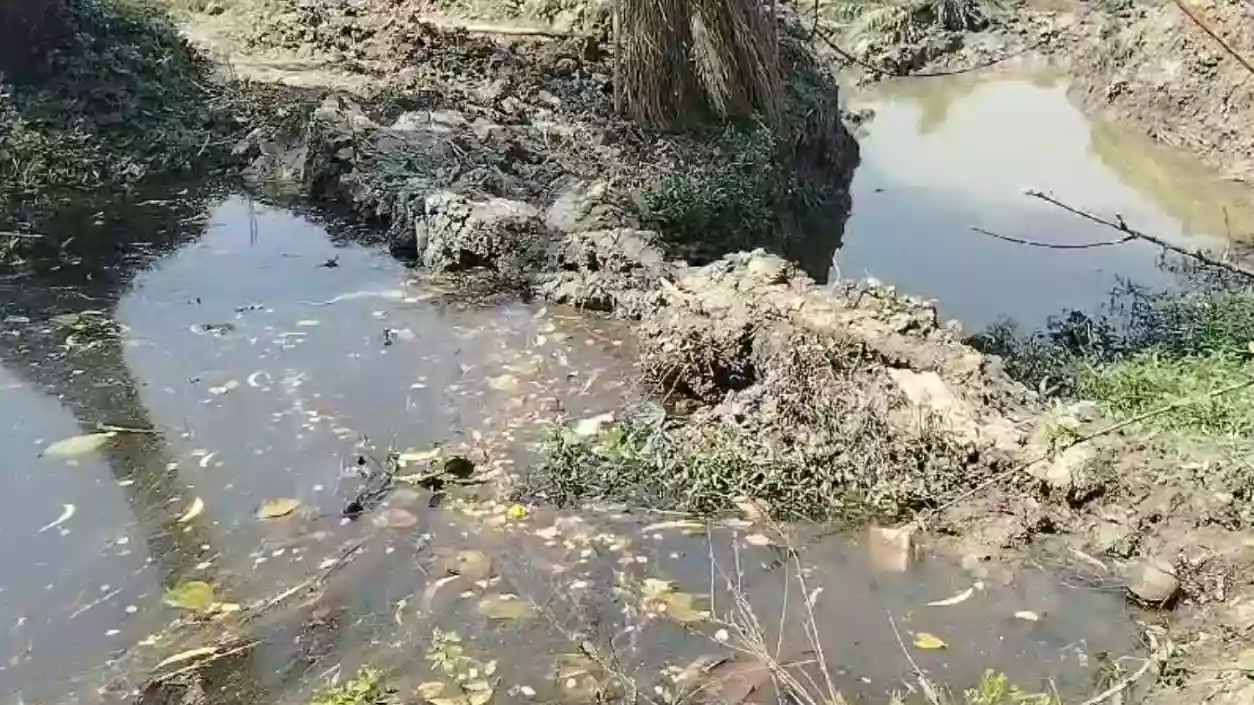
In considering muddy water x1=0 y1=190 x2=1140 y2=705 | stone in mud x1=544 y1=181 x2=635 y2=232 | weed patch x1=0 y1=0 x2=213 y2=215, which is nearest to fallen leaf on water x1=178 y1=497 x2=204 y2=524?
muddy water x1=0 y1=190 x2=1140 y2=705

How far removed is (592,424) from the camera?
14.2ft

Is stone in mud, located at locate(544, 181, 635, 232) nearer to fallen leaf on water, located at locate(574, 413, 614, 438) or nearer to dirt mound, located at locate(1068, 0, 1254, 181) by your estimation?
fallen leaf on water, located at locate(574, 413, 614, 438)

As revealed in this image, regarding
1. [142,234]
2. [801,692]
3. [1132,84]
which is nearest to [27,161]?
[142,234]

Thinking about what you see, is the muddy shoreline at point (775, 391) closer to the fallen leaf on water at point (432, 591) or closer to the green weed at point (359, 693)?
the fallen leaf on water at point (432, 591)

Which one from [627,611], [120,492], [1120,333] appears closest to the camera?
[627,611]

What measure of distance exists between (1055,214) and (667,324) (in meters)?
4.80

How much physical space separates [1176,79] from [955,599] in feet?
29.5

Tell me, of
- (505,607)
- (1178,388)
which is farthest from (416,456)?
(1178,388)

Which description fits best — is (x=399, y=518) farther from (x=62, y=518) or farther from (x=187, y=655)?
(x=62, y=518)

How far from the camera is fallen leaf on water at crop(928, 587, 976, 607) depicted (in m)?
3.42

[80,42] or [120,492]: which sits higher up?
[80,42]

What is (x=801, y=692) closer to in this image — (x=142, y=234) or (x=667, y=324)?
(x=667, y=324)

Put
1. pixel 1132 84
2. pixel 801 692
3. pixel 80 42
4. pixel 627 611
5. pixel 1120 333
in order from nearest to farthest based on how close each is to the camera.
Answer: pixel 801 692, pixel 627 611, pixel 1120 333, pixel 80 42, pixel 1132 84

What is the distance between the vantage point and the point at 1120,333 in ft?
20.5
